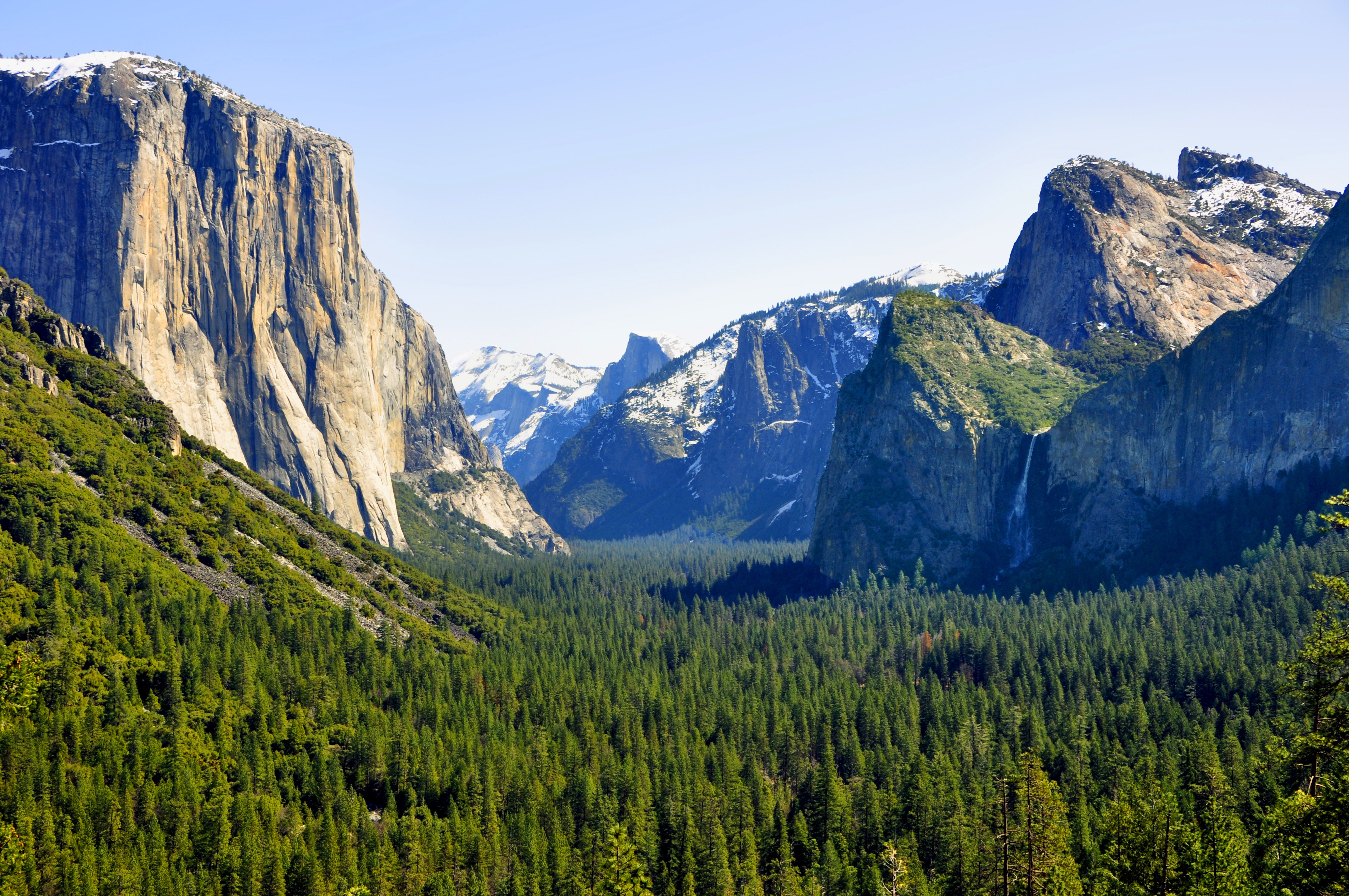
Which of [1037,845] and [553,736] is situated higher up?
[1037,845]

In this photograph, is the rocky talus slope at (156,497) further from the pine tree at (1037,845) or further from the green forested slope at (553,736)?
the pine tree at (1037,845)

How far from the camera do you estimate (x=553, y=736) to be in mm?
126938

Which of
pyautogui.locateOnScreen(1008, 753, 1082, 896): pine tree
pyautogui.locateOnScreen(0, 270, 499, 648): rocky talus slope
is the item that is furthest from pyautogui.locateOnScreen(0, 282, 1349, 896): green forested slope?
pyautogui.locateOnScreen(0, 270, 499, 648): rocky talus slope

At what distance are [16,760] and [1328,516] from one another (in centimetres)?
9419

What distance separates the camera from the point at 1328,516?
4038cm

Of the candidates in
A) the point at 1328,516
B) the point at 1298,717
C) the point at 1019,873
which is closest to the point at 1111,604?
the point at 1298,717

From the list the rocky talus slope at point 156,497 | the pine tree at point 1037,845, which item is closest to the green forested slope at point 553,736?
the pine tree at point 1037,845

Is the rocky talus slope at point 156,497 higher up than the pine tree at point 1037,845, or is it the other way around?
the rocky talus slope at point 156,497

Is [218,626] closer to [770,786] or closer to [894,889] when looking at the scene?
[770,786]

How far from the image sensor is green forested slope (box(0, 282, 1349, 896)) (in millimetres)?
79625

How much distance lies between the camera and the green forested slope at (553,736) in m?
79.6

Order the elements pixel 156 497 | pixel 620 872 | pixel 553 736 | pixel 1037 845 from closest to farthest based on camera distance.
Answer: pixel 620 872
pixel 1037 845
pixel 553 736
pixel 156 497

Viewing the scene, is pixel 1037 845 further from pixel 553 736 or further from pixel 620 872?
pixel 553 736

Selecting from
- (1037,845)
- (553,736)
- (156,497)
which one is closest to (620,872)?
(1037,845)
